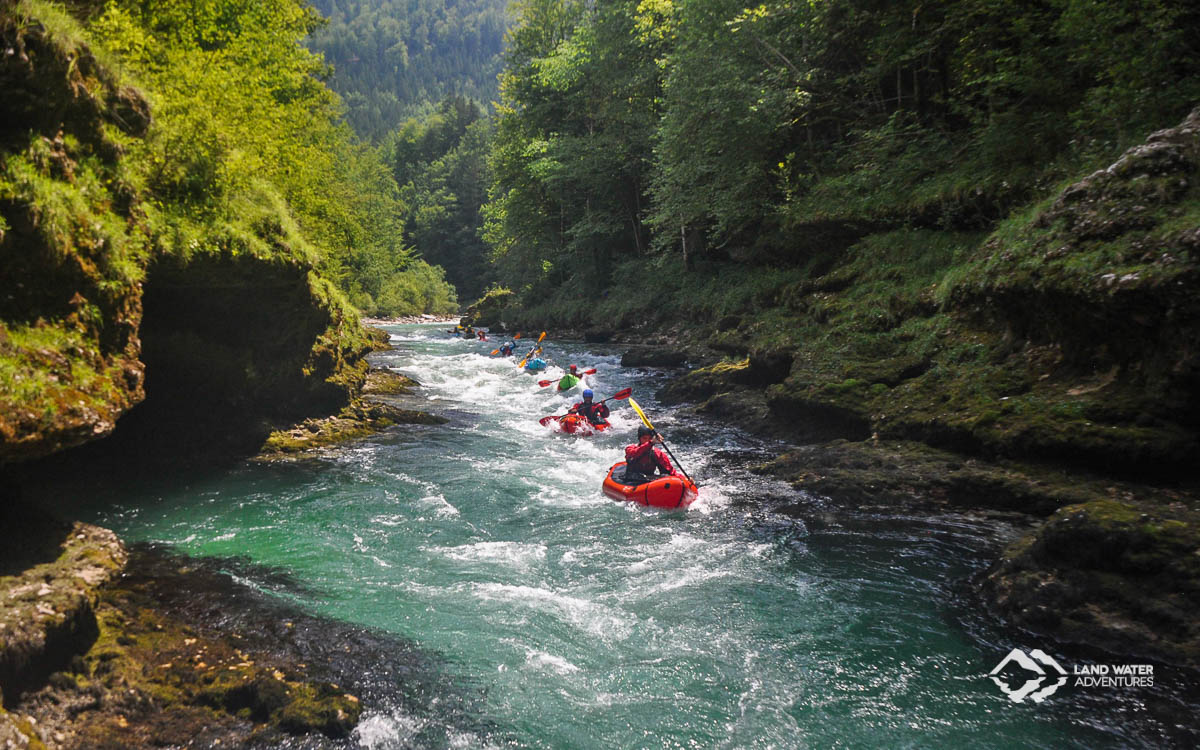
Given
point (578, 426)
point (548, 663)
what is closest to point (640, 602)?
point (548, 663)

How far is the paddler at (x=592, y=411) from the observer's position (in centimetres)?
1324

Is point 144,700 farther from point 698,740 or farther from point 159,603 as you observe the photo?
point 698,740

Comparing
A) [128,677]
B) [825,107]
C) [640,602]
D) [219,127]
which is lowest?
[640,602]

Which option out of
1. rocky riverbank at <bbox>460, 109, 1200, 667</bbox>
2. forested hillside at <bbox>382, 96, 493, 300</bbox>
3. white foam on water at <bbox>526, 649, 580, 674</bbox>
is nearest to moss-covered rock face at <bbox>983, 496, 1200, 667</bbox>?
rocky riverbank at <bbox>460, 109, 1200, 667</bbox>

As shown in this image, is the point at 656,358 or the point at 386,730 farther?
the point at 656,358

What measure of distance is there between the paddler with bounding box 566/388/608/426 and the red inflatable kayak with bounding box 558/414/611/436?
3.7 inches

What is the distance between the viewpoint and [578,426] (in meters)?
13.1

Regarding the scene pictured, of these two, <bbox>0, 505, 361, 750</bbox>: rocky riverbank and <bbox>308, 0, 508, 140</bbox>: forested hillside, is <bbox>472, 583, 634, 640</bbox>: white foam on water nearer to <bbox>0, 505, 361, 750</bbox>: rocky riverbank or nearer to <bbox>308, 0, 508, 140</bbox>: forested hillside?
<bbox>0, 505, 361, 750</bbox>: rocky riverbank

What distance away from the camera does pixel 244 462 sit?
377 inches

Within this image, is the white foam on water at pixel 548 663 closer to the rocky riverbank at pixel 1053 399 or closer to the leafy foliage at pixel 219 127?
the rocky riverbank at pixel 1053 399

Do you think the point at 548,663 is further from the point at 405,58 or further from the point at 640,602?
the point at 405,58

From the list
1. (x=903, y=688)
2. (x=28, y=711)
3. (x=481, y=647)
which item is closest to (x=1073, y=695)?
(x=903, y=688)

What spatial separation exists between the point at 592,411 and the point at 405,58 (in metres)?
184

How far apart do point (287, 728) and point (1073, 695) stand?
17.9ft
